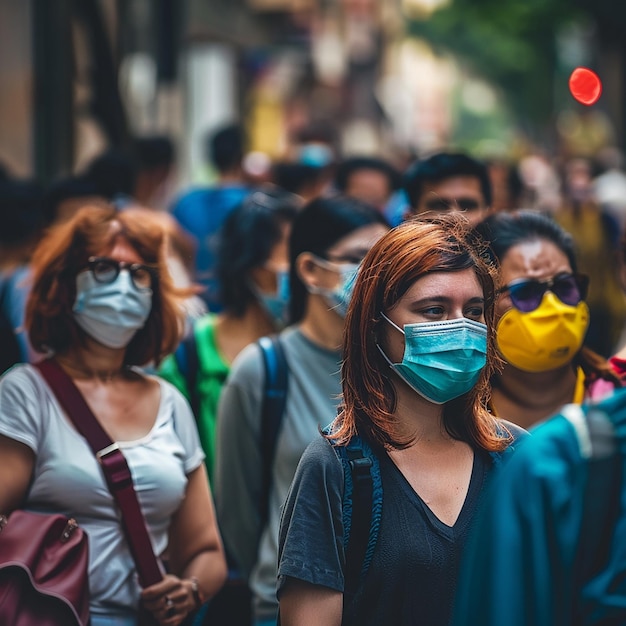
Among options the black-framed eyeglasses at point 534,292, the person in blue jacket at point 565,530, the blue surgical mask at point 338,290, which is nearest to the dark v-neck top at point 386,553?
the person in blue jacket at point 565,530

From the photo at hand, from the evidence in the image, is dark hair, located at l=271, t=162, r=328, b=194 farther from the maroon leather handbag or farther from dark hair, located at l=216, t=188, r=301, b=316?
the maroon leather handbag

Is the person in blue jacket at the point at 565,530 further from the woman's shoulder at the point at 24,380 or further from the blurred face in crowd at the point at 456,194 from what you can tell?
the blurred face in crowd at the point at 456,194

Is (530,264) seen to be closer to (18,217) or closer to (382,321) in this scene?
(382,321)

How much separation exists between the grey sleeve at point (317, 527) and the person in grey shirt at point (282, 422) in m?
1.17

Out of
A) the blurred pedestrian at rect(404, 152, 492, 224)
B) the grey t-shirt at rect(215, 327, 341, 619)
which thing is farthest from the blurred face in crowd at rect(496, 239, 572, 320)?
the blurred pedestrian at rect(404, 152, 492, 224)

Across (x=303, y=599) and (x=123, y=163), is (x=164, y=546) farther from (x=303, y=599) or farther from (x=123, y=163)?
(x=123, y=163)

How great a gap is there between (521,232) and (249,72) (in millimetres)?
23435

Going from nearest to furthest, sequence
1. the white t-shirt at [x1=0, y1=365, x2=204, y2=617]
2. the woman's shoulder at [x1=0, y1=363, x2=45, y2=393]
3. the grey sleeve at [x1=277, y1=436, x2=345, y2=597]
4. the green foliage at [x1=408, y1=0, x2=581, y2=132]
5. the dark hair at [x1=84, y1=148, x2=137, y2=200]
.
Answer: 1. the grey sleeve at [x1=277, y1=436, x2=345, y2=597]
2. the white t-shirt at [x1=0, y1=365, x2=204, y2=617]
3. the woman's shoulder at [x1=0, y1=363, x2=45, y2=393]
4. the dark hair at [x1=84, y1=148, x2=137, y2=200]
5. the green foliage at [x1=408, y1=0, x2=581, y2=132]

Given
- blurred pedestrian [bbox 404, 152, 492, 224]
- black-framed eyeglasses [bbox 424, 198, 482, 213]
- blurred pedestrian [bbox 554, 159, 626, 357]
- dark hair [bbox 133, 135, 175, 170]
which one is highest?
blurred pedestrian [bbox 404, 152, 492, 224]

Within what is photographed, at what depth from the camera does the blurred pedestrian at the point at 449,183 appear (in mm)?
6176

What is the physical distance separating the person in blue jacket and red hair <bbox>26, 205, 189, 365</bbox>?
7.06 feet

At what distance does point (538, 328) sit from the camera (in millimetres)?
4430

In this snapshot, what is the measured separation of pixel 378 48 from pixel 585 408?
45.8 meters

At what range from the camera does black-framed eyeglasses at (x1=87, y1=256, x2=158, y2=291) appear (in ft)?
14.3
